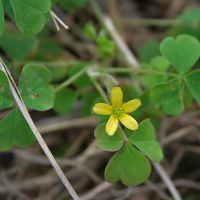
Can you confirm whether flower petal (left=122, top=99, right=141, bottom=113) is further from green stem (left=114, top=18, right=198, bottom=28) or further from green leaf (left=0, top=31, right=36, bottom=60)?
green stem (left=114, top=18, right=198, bottom=28)

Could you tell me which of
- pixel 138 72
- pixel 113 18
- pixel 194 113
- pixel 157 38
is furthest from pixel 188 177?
pixel 113 18

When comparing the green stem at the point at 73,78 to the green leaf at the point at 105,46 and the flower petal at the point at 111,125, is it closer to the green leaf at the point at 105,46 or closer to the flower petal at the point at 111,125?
the green leaf at the point at 105,46

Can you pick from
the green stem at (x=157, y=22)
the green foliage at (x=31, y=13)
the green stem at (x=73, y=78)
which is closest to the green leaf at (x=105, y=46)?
the green stem at (x=73, y=78)

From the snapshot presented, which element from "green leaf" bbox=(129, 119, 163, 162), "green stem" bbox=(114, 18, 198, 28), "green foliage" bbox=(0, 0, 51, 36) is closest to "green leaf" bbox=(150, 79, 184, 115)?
"green leaf" bbox=(129, 119, 163, 162)

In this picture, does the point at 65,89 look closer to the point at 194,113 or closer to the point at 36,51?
the point at 36,51

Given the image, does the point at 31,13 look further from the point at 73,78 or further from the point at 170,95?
the point at 170,95

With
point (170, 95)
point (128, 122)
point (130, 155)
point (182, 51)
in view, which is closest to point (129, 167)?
point (130, 155)
